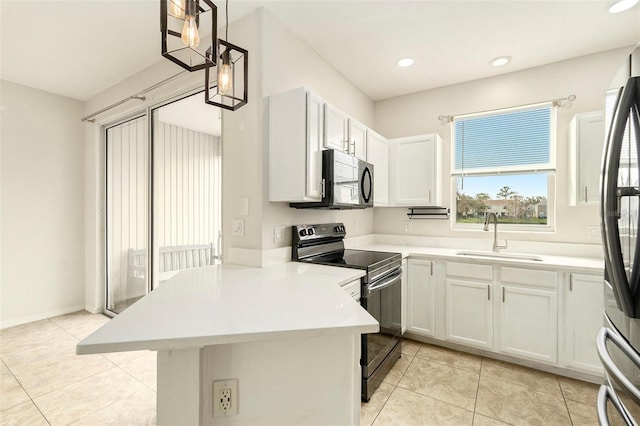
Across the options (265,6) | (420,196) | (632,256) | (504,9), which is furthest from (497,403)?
(265,6)

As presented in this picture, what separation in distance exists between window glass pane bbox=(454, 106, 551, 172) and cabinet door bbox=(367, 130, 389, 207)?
84cm

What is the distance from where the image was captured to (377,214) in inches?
147

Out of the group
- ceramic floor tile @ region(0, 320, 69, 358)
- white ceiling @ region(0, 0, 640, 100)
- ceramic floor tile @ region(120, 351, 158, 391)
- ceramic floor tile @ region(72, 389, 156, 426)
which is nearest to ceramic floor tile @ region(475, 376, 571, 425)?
ceramic floor tile @ region(72, 389, 156, 426)

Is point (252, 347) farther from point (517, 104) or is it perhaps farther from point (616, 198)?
point (517, 104)

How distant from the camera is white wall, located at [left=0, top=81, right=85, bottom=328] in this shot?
314 centimetres

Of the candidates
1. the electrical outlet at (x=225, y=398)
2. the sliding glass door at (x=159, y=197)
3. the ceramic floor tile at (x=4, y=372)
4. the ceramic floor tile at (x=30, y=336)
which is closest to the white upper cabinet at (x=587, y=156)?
the electrical outlet at (x=225, y=398)

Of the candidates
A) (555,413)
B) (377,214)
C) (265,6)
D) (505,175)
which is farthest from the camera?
(377,214)

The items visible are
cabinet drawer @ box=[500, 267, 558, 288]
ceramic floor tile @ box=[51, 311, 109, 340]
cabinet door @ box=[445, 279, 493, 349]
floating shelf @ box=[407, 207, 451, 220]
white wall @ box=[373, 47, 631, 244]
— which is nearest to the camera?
cabinet drawer @ box=[500, 267, 558, 288]

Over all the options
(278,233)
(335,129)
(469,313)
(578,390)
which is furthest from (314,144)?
(578,390)

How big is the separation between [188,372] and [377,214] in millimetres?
3052

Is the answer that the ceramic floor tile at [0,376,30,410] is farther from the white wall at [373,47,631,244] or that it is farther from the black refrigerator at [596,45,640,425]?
the white wall at [373,47,631,244]

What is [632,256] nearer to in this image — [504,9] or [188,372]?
[188,372]

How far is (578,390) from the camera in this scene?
2105 millimetres

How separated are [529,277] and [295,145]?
7.05 ft
